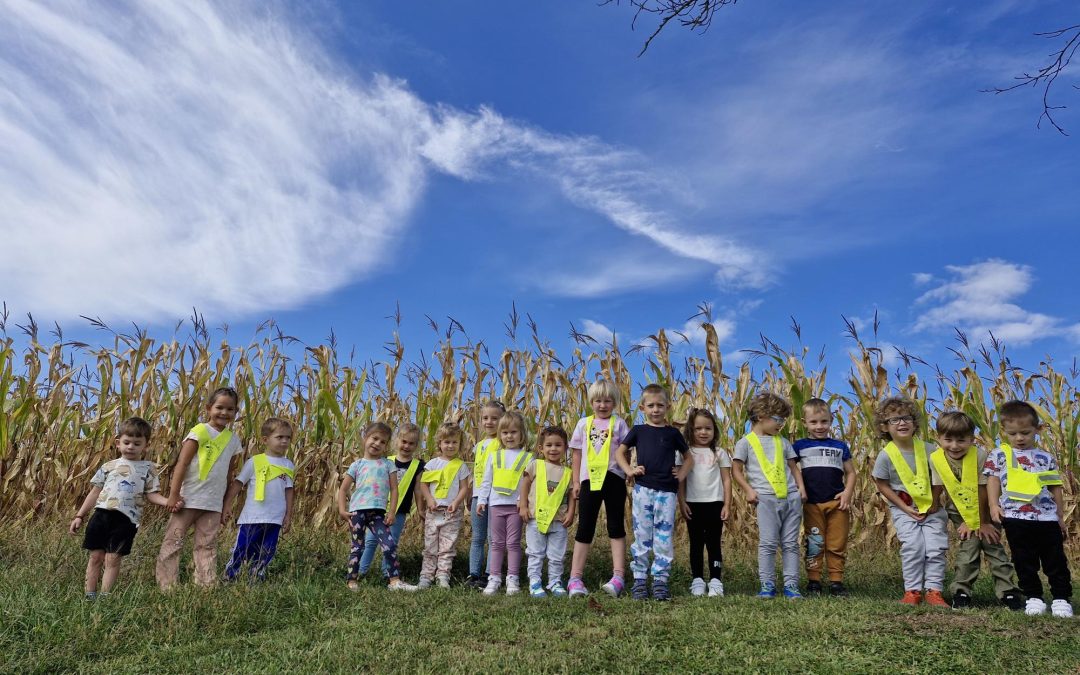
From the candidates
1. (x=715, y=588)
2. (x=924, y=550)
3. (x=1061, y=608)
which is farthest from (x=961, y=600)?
(x=715, y=588)

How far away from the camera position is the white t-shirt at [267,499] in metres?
6.57

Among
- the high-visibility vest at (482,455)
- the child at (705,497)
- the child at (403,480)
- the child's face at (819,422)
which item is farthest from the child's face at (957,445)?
the child at (403,480)

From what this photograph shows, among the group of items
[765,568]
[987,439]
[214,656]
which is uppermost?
[987,439]

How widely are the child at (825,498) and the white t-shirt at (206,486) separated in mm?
5389

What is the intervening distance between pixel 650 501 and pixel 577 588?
100cm

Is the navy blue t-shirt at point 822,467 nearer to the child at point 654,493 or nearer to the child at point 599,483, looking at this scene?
the child at point 654,493

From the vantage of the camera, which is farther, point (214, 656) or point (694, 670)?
point (214, 656)

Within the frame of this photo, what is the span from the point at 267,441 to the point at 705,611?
4.26m

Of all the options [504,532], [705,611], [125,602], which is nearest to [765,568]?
[705,611]

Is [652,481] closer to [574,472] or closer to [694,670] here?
[574,472]

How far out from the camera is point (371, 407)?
9.21 m

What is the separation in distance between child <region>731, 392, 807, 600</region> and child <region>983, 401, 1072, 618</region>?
1.67 m

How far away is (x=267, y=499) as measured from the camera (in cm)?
664

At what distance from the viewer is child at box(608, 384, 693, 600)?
6.25m
